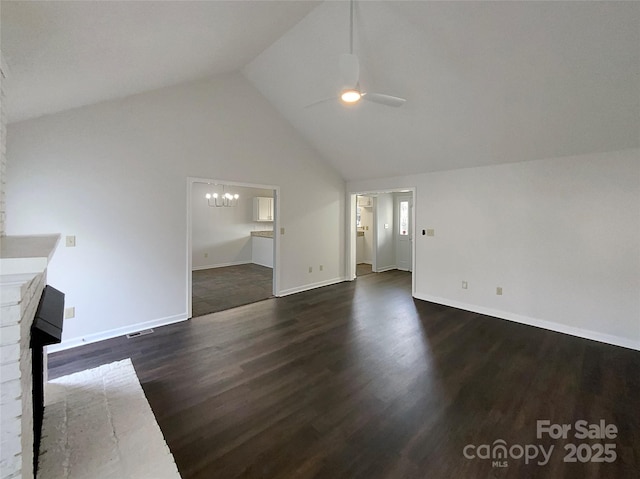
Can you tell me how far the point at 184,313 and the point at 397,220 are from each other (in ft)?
18.8

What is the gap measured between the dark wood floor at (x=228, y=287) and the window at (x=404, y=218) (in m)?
3.77

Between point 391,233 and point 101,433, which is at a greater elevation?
point 391,233

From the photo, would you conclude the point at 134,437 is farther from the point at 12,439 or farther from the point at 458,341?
the point at 458,341

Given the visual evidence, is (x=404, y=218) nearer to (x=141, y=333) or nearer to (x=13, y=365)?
(x=141, y=333)

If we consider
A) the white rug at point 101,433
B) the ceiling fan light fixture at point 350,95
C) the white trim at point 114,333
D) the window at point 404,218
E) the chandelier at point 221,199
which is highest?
the ceiling fan light fixture at point 350,95

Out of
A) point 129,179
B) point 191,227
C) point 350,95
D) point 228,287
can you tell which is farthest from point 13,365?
point 228,287

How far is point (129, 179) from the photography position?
129 inches

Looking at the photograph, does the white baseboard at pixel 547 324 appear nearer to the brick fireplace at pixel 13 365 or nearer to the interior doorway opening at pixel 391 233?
the interior doorway opening at pixel 391 233

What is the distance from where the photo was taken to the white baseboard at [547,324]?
3.07 metres

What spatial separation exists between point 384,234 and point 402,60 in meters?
4.75

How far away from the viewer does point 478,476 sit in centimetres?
151

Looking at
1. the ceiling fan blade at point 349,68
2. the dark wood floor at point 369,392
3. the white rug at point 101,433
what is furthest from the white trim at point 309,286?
the ceiling fan blade at point 349,68

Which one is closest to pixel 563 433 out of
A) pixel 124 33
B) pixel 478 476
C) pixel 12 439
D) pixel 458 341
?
pixel 478 476

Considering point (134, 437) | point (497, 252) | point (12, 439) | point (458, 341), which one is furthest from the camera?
point (497, 252)
